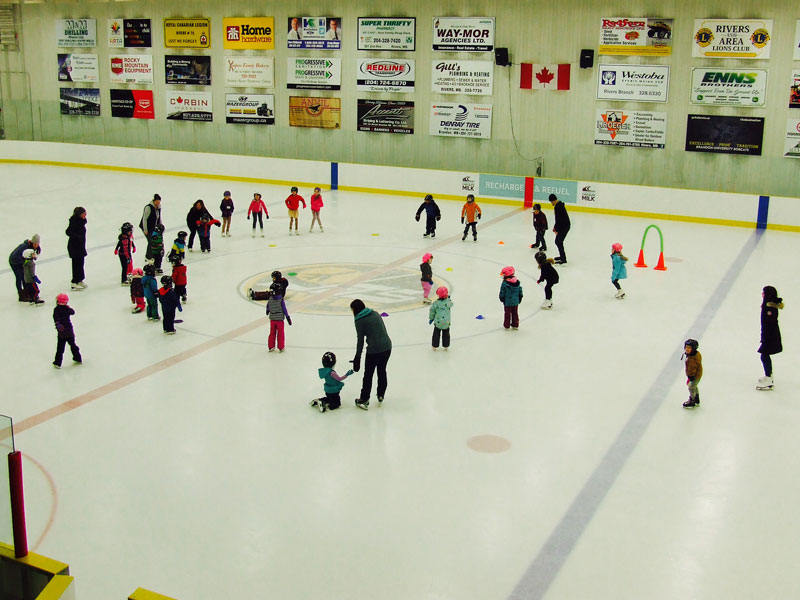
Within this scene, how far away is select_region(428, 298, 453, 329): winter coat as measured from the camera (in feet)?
40.3

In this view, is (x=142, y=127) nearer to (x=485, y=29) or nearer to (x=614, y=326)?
(x=485, y=29)

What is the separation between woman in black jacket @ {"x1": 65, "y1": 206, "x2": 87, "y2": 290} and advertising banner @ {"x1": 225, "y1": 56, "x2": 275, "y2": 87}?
57.9 ft

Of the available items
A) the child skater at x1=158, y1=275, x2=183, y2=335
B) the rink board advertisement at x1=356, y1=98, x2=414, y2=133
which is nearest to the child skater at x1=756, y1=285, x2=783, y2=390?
the child skater at x1=158, y1=275, x2=183, y2=335

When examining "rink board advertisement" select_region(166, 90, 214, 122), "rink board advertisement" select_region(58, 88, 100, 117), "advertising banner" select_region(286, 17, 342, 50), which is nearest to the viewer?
"advertising banner" select_region(286, 17, 342, 50)

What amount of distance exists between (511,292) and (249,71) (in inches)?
859

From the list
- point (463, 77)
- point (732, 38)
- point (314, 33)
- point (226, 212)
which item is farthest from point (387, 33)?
point (226, 212)

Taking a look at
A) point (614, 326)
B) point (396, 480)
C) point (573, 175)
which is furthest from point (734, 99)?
point (396, 480)

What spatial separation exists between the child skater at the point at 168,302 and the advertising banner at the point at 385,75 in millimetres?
18388

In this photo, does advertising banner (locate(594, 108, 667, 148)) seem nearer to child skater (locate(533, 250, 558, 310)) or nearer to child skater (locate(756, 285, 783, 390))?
child skater (locate(533, 250, 558, 310))

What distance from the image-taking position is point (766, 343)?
35.7ft

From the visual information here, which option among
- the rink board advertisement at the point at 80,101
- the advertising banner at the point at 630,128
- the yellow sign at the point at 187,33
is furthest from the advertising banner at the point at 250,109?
the advertising banner at the point at 630,128

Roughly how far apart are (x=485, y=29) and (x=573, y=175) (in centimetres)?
553

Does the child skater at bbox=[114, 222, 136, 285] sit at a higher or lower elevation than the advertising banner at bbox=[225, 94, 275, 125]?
lower

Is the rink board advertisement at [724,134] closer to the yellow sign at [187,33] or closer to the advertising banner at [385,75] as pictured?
the advertising banner at [385,75]
